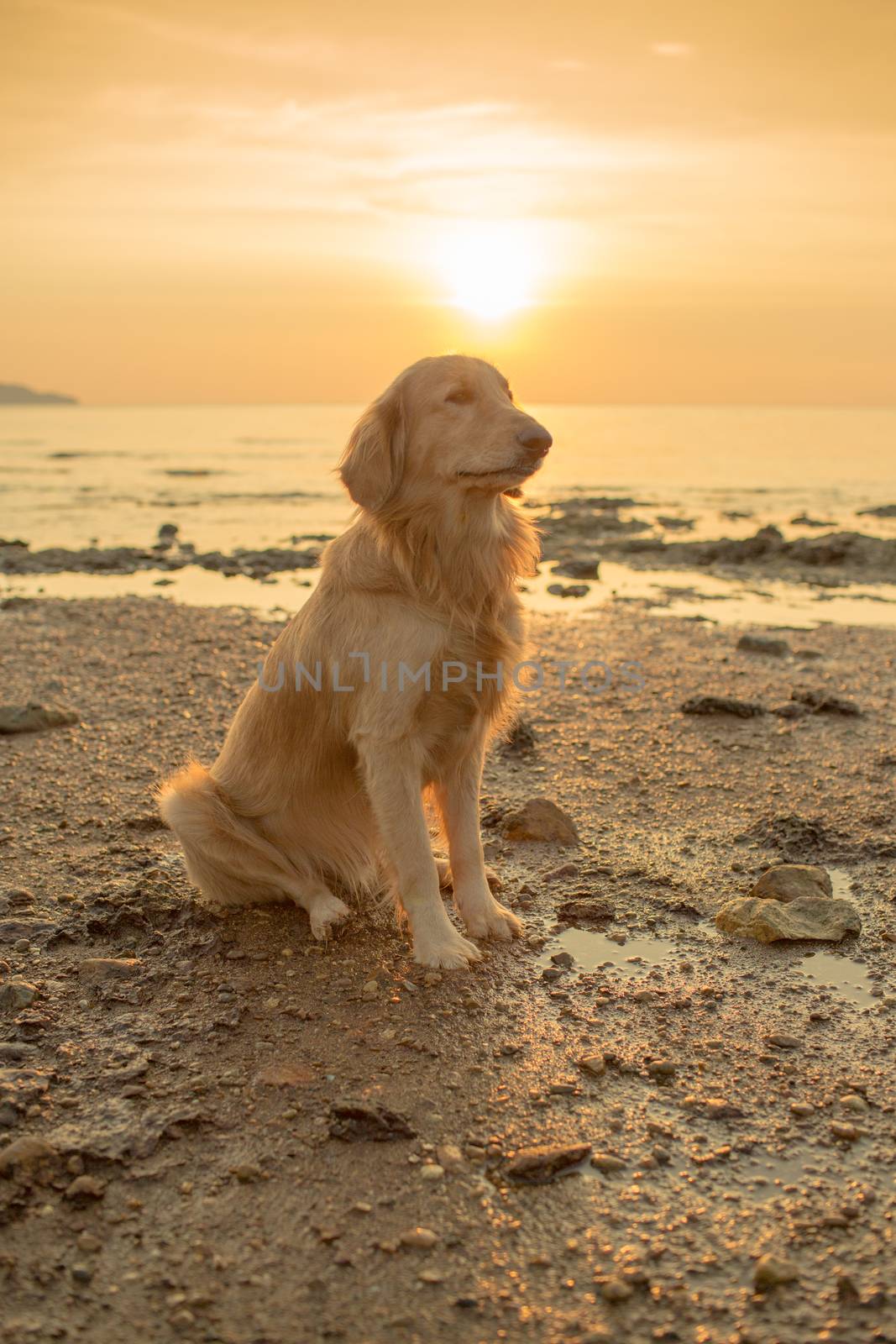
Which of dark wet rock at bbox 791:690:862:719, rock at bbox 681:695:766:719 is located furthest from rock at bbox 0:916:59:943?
dark wet rock at bbox 791:690:862:719

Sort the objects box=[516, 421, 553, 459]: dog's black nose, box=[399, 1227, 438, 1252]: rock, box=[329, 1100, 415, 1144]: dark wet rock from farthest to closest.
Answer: box=[516, 421, 553, 459]: dog's black nose, box=[329, 1100, 415, 1144]: dark wet rock, box=[399, 1227, 438, 1252]: rock

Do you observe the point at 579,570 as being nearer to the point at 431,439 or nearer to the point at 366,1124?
the point at 431,439

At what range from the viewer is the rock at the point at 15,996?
3229 mm

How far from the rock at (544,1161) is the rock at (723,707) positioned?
13.7 ft

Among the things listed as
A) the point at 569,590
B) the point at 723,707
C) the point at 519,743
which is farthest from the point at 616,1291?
the point at 569,590

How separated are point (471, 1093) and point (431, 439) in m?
2.10

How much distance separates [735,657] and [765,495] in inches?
722

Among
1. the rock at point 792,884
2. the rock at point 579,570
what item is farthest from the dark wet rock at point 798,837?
the rock at point 579,570

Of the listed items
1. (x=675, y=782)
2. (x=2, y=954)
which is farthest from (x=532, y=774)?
(x=2, y=954)

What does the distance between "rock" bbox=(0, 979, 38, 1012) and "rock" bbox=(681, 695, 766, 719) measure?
4302mm

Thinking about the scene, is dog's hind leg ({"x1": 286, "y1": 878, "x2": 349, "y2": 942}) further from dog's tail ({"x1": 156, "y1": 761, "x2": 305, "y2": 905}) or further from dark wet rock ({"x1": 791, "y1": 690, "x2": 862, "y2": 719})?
dark wet rock ({"x1": 791, "y1": 690, "x2": 862, "y2": 719})

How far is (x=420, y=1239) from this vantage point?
2.26 m

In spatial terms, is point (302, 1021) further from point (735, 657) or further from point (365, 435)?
point (735, 657)

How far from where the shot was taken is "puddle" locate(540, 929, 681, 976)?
3.61 metres
